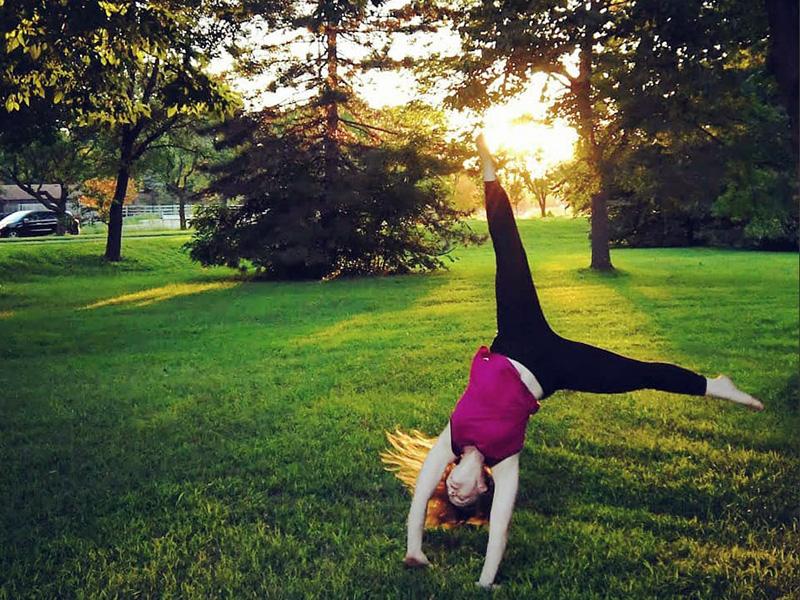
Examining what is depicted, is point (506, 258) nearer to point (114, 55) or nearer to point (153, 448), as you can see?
point (153, 448)

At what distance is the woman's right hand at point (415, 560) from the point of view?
2799 millimetres

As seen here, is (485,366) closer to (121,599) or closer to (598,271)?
(121,599)

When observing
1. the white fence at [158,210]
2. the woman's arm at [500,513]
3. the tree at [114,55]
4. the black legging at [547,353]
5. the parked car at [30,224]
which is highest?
the tree at [114,55]

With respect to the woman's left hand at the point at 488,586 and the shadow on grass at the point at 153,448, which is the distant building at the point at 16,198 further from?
the woman's left hand at the point at 488,586

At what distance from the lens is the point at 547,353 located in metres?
2.99

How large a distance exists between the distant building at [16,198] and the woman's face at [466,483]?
32.5ft

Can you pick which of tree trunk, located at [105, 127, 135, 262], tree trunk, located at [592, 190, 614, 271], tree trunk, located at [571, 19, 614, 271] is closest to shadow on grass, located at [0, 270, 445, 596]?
tree trunk, located at [105, 127, 135, 262]

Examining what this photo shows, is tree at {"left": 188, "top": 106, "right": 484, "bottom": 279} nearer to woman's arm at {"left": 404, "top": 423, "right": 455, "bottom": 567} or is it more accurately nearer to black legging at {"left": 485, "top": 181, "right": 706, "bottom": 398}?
black legging at {"left": 485, "top": 181, "right": 706, "bottom": 398}

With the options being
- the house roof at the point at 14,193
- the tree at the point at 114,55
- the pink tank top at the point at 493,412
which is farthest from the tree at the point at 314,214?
the pink tank top at the point at 493,412

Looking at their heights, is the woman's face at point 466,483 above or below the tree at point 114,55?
below

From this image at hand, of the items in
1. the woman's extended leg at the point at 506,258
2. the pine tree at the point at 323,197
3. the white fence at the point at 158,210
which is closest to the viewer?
the woman's extended leg at the point at 506,258

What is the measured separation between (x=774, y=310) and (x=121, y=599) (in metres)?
8.30

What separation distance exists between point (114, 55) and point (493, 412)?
5.37 metres

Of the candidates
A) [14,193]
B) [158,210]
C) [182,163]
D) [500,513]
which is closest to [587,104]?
[500,513]
